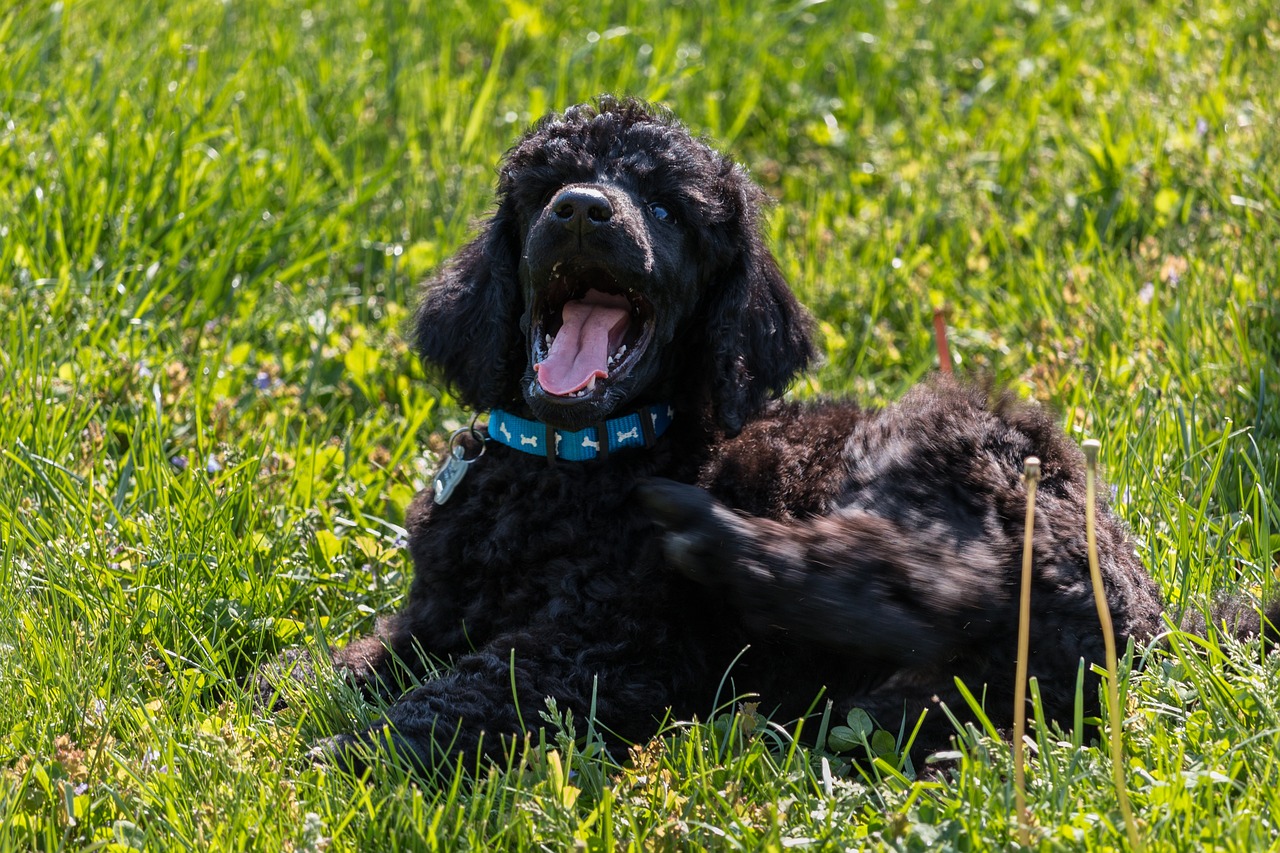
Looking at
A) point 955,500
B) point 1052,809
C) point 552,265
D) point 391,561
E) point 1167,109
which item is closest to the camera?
point 1052,809

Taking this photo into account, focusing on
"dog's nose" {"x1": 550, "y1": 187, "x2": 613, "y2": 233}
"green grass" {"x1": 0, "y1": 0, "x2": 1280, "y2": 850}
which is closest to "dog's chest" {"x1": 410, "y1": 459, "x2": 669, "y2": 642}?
"green grass" {"x1": 0, "y1": 0, "x2": 1280, "y2": 850}

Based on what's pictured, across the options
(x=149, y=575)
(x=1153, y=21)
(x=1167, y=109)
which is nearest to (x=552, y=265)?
(x=149, y=575)

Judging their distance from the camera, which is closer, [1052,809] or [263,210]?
[1052,809]

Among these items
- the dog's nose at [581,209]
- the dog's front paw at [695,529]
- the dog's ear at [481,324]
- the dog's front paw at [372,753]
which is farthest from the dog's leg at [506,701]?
the dog's nose at [581,209]

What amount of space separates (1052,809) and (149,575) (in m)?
A: 2.26

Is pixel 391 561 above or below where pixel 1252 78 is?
below

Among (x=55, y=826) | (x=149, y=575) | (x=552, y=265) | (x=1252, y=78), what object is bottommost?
(x=55, y=826)

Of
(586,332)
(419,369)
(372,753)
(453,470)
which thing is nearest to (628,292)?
(586,332)

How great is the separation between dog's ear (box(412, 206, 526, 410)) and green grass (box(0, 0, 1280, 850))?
0.65m

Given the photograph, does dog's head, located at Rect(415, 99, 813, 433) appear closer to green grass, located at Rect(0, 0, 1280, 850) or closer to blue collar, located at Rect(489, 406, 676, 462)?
blue collar, located at Rect(489, 406, 676, 462)

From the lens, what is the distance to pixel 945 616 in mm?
2598

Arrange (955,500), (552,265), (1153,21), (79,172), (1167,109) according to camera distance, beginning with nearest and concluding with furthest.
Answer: (955,500)
(552,265)
(79,172)
(1167,109)
(1153,21)

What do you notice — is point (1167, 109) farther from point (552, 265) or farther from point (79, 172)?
point (79, 172)

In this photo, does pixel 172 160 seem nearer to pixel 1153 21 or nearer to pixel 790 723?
pixel 790 723
